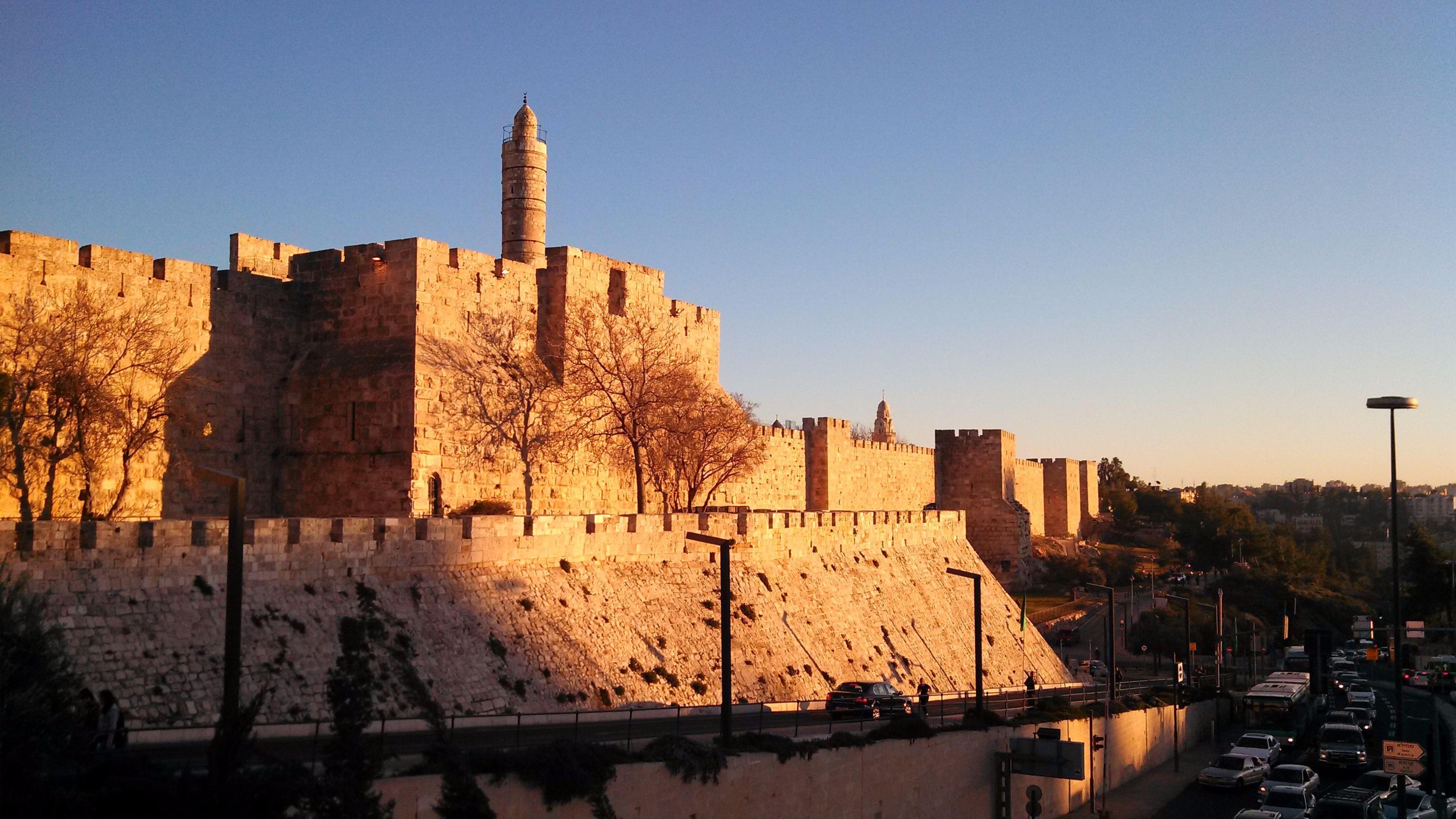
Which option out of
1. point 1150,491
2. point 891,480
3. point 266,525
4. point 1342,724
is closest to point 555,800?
point 266,525

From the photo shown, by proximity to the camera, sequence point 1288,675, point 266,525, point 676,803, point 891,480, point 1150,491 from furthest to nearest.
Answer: point 1150,491 < point 891,480 < point 1288,675 < point 266,525 < point 676,803

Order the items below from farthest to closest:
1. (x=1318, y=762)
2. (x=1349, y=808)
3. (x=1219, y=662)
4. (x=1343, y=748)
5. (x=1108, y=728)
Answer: (x=1219, y=662) < (x=1318, y=762) < (x=1343, y=748) < (x=1108, y=728) < (x=1349, y=808)

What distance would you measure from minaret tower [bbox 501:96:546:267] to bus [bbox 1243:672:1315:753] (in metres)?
23.3

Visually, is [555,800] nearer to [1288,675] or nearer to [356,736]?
[356,736]

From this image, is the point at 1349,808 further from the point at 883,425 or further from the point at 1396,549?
the point at 883,425

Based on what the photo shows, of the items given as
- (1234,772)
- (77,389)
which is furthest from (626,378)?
(1234,772)

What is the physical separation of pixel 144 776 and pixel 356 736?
1415 millimetres

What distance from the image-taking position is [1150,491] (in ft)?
301

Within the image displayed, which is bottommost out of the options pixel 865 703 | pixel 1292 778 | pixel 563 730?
pixel 1292 778

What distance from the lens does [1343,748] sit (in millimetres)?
26703

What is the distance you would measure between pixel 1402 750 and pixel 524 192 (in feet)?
90.5

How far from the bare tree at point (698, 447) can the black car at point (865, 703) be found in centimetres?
946

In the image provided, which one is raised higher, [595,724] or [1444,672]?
[595,724]

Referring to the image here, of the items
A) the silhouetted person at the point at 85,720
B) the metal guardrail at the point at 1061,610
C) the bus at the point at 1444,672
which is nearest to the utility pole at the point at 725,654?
the silhouetted person at the point at 85,720
